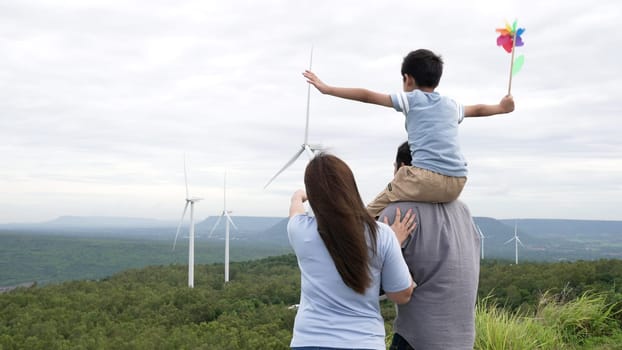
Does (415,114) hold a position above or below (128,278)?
above

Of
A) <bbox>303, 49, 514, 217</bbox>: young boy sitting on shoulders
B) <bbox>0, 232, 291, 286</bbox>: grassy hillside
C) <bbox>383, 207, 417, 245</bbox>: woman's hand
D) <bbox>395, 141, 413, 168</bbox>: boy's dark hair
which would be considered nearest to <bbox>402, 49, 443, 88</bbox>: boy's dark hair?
<bbox>303, 49, 514, 217</bbox>: young boy sitting on shoulders

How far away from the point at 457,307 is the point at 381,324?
0.47m

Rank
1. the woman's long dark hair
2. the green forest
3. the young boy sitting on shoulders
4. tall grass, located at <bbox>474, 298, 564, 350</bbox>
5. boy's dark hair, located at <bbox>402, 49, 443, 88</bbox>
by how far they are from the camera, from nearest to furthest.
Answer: the woman's long dark hair → the young boy sitting on shoulders → boy's dark hair, located at <bbox>402, 49, 443, 88</bbox> → tall grass, located at <bbox>474, 298, 564, 350</bbox> → the green forest

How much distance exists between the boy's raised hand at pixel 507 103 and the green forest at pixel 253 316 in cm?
423

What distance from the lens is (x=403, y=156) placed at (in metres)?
3.57

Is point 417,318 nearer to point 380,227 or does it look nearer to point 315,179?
point 380,227

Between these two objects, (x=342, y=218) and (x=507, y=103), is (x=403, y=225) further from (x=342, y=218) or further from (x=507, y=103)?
(x=507, y=103)

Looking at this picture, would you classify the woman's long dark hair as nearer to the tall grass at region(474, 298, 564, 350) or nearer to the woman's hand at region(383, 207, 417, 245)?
the woman's hand at region(383, 207, 417, 245)

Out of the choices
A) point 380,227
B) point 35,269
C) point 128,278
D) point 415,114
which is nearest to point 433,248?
point 380,227

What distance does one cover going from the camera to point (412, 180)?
10.6 ft

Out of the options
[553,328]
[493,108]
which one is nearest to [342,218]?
[493,108]

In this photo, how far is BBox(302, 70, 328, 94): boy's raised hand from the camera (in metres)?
3.35

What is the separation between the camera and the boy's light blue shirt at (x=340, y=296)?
2.90m

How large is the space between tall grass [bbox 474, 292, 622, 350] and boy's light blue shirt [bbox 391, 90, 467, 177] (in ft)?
14.6
